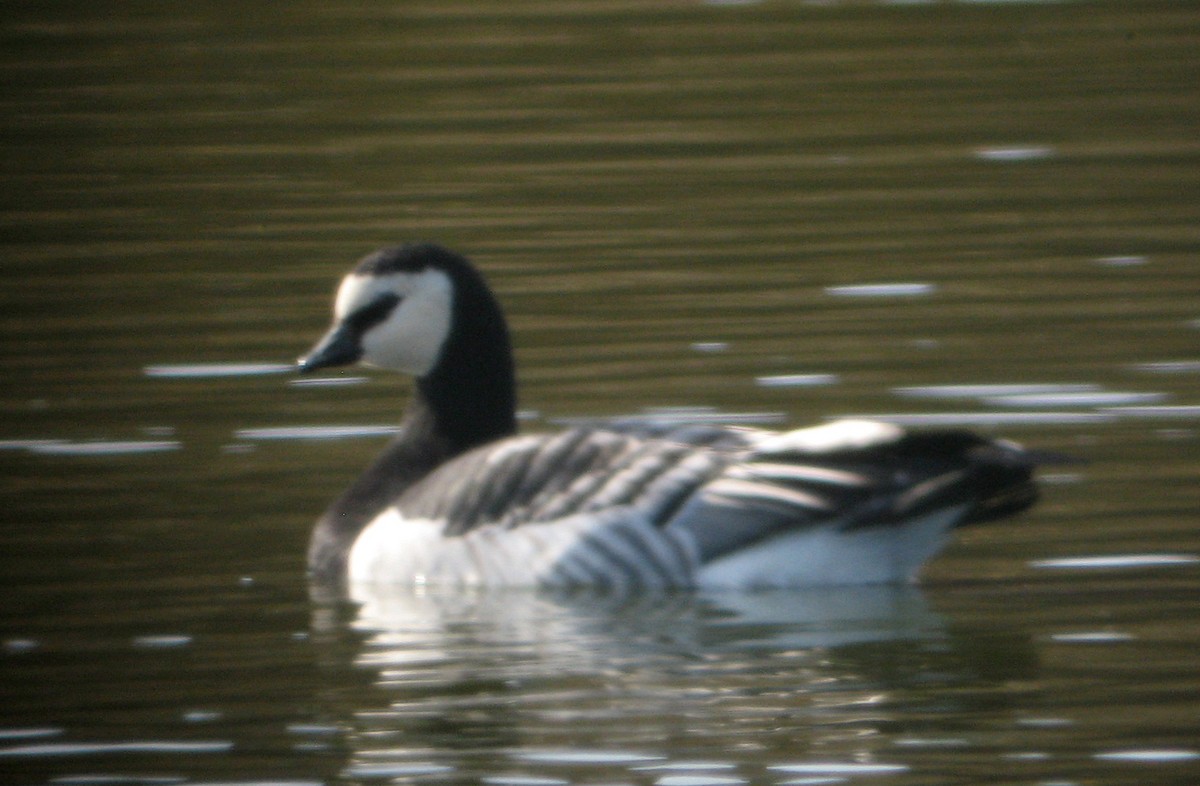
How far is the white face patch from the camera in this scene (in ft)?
34.5

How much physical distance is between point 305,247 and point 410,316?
6133mm

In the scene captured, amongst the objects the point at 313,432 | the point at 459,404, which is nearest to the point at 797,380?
the point at 313,432

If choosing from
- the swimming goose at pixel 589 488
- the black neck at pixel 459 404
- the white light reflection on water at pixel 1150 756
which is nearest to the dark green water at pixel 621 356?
the white light reflection on water at pixel 1150 756

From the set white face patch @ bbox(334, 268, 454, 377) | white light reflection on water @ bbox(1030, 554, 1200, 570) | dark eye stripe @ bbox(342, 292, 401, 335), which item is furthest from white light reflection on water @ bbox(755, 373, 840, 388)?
white light reflection on water @ bbox(1030, 554, 1200, 570)

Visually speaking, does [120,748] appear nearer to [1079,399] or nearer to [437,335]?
[437,335]

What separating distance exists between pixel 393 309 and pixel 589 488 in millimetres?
1365

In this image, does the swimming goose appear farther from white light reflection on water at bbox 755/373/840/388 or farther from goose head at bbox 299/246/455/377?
white light reflection on water at bbox 755/373/840/388

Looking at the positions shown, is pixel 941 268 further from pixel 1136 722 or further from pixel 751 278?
pixel 1136 722

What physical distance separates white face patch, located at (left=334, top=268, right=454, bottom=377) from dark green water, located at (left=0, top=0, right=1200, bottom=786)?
90 centimetres

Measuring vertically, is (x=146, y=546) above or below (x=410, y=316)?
below

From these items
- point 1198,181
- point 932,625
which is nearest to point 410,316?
point 932,625

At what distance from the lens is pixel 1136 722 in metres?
7.87

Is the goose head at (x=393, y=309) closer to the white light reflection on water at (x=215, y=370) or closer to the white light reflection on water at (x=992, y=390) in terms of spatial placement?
the white light reflection on water at (x=992, y=390)

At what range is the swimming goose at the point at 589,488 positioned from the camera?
920 cm
